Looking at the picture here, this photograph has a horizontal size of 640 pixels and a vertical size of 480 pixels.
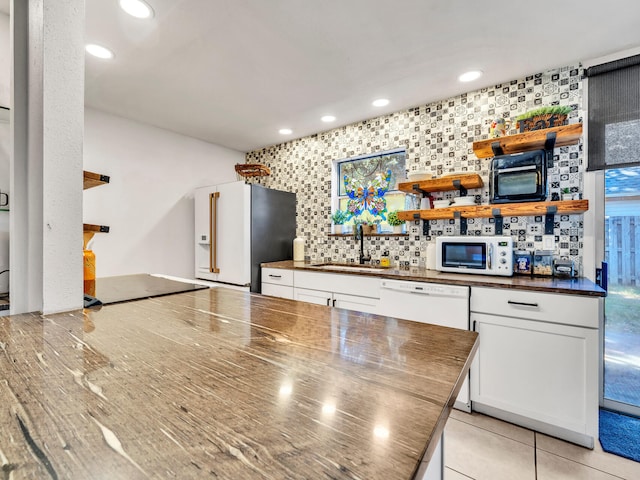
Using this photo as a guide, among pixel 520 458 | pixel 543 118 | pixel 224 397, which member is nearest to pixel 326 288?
pixel 520 458

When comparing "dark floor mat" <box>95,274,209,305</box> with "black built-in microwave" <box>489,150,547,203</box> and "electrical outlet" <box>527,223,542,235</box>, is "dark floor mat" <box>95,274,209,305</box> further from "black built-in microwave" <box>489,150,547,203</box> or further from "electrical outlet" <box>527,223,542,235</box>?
"electrical outlet" <box>527,223,542,235</box>

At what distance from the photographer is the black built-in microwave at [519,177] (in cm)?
220

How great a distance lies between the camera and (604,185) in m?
2.22

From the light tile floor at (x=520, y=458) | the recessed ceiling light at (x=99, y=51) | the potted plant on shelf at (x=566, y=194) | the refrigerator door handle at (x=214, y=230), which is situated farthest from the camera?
the refrigerator door handle at (x=214, y=230)

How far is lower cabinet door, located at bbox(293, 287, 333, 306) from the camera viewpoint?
9.01 feet

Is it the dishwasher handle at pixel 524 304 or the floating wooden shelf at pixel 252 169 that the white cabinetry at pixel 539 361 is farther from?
the floating wooden shelf at pixel 252 169

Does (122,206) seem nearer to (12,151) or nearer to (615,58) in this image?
(12,151)

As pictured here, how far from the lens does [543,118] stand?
220cm

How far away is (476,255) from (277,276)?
181cm

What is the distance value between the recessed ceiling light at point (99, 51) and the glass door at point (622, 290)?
3.57 m

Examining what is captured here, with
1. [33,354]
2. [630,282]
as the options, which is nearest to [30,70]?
[33,354]

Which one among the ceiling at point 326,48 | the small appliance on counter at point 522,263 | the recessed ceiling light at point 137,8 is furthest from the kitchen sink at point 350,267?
the recessed ceiling light at point 137,8

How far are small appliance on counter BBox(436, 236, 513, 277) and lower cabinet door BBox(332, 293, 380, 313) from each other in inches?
23.8

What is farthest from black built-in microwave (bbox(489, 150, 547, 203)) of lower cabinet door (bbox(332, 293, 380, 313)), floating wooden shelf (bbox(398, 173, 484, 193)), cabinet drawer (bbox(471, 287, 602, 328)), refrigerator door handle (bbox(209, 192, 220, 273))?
refrigerator door handle (bbox(209, 192, 220, 273))
